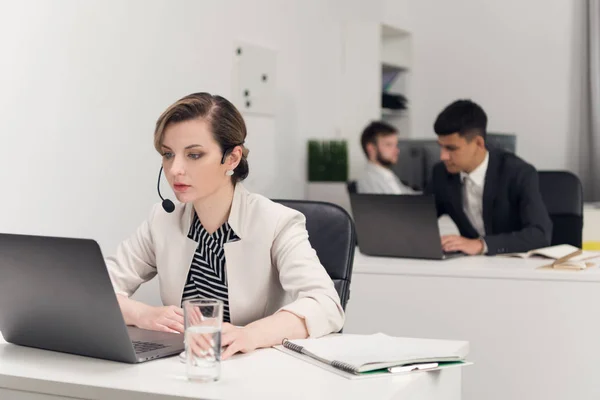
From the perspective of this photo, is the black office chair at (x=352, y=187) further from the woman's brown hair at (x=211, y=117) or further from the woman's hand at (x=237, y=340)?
the woman's hand at (x=237, y=340)

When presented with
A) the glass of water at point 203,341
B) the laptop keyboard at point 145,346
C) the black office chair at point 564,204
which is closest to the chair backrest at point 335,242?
the laptop keyboard at point 145,346

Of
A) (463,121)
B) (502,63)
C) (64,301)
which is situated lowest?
(64,301)

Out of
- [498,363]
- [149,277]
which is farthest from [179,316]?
[498,363]

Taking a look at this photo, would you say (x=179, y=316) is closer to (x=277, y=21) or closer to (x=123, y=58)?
(x=123, y=58)

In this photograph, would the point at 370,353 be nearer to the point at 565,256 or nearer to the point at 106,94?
the point at 565,256

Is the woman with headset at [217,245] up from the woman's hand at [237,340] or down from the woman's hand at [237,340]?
up

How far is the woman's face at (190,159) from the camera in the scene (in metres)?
1.79

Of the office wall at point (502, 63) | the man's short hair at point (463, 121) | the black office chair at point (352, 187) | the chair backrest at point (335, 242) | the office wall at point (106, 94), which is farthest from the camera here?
the office wall at point (502, 63)

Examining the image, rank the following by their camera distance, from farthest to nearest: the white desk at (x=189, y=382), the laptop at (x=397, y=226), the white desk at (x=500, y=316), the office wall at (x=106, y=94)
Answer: the laptop at (x=397, y=226)
the office wall at (x=106, y=94)
the white desk at (x=500, y=316)
the white desk at (x=189, y=382)

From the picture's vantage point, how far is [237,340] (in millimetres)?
1568

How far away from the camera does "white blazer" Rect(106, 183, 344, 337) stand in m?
1.79

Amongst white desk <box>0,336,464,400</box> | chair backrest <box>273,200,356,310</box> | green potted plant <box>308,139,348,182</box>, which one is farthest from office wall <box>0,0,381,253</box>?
white desk <box>0,336,464,400</box>

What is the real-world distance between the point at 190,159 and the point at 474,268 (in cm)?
126

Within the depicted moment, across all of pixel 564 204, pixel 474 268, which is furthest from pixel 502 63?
pixel 474 268
